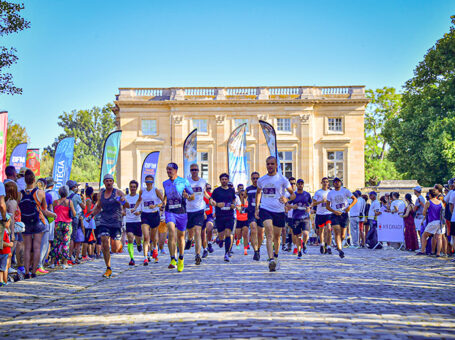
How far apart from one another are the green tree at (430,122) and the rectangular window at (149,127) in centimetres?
2183

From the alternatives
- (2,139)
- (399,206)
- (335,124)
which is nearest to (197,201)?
(2,139)

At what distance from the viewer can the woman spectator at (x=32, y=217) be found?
1150 centimetres

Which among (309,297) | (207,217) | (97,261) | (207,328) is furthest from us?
(207,217)

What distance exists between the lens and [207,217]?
17.5 m

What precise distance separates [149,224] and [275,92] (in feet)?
140

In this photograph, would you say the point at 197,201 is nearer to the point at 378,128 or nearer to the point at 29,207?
the point at 29,207

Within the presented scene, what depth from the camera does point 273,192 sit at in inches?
476

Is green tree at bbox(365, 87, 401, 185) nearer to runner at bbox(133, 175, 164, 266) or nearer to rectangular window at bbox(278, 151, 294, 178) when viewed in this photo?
rectangular window at bbox(278, 151, 294, 178)

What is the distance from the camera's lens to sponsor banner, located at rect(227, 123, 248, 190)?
28.4m

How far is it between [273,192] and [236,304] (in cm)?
500

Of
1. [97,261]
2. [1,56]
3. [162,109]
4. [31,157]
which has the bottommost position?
[97,261]

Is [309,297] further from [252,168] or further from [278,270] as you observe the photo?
[252,168]

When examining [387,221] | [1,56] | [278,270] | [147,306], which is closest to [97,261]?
[278,270]

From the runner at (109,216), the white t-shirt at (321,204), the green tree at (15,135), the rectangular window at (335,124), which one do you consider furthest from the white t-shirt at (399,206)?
the green tree at (15,135)
